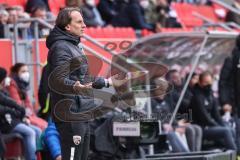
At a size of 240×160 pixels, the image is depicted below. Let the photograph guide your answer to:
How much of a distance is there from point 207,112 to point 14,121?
149 inches

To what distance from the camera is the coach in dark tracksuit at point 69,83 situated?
24.3 feet

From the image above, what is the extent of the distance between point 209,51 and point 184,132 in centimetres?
286

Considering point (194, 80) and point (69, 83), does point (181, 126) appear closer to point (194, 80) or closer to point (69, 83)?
point (194, 80)

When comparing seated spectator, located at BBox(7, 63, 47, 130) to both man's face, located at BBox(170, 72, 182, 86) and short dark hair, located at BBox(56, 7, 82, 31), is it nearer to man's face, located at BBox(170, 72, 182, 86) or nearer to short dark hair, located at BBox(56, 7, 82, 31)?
man's face, located at BBox(170, 72, 182, 86)

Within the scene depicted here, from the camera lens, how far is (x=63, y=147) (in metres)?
7.56

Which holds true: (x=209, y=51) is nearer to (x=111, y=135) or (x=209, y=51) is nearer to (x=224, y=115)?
(x=224, y=115)

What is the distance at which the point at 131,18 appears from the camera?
1656 cm

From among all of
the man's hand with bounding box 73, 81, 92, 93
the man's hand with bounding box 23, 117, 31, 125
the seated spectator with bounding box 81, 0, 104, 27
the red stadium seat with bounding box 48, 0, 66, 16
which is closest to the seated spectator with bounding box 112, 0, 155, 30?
the seated spectator with bounding box 81, 0, 104, 27

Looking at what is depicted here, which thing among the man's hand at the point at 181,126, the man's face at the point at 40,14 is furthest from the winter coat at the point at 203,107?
the man's face at the point at 40,14

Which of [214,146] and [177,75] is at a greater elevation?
[177,75]

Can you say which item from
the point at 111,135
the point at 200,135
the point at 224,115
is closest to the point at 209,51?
the point at 224,115

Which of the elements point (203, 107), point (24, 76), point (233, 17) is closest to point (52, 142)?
point (24, 76)

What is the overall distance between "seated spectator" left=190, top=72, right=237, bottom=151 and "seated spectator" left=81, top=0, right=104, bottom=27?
275 centimetres

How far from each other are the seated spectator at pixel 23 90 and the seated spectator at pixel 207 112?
2.89 metres
